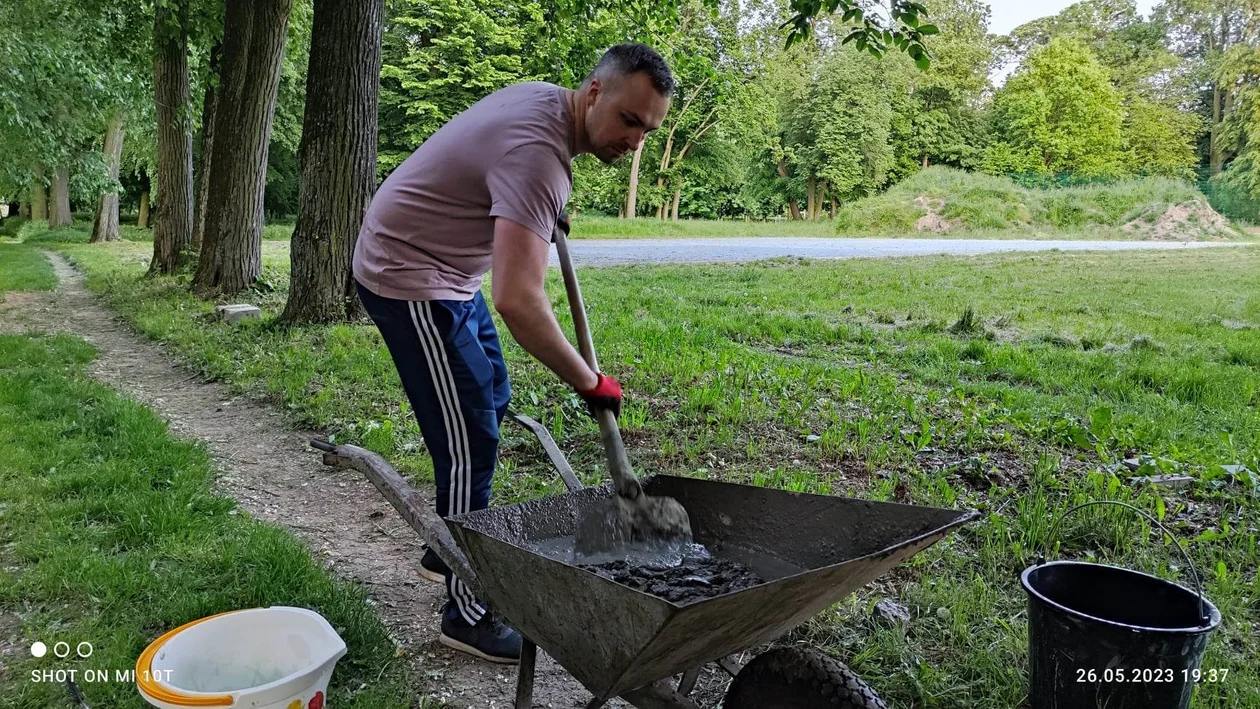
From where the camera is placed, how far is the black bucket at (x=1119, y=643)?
1.79 m

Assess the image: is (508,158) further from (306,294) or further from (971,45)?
(971,45)

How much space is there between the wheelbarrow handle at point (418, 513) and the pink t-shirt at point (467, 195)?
1.81 feet

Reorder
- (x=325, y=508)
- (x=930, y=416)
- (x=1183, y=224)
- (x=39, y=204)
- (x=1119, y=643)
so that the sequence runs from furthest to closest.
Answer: (x=39, y=204) < (x=1183, y=224) < (x=930, y=416) < (x=325, y=508) < (x=1119, y=643)

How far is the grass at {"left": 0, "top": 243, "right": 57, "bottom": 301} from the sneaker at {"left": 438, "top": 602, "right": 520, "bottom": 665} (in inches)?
464

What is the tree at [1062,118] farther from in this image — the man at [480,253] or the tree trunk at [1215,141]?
the man at [480,253]

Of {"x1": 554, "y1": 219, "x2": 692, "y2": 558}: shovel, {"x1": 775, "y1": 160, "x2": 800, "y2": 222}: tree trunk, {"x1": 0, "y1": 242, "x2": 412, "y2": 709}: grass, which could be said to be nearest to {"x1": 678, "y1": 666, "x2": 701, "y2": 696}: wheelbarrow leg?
{"x1": 554, "y1": 219, "x2": 692, "y2": 558}: shovel

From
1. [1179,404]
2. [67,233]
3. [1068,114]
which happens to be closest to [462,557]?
[1179,404]

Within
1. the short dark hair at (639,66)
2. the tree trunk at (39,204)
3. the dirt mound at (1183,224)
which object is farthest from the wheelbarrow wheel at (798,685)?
the tree trunk at (39,204)

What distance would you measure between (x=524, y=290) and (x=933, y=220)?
29045mm

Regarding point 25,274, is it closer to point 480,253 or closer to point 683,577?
point 480,253

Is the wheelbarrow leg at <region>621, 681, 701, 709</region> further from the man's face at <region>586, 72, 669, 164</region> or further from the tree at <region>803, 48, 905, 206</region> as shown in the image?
the tree at <region>803, 48, 905, 206</region>

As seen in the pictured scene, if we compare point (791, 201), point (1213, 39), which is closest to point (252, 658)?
point (791, 201)

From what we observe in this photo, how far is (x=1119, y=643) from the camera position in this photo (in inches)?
71.2

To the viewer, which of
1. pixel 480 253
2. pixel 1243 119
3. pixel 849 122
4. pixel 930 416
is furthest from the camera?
pixel 849 122
